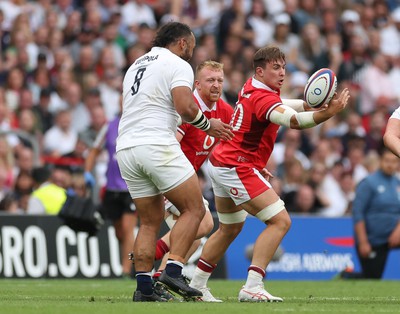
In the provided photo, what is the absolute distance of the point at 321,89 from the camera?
10742 millimetres

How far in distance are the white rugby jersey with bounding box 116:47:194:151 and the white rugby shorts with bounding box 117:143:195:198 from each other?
65 millimetres

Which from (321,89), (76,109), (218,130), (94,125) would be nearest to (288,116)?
(321,89)

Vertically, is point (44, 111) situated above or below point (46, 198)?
above

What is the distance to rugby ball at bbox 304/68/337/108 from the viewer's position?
10.7m

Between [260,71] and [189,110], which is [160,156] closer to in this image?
[189,110]

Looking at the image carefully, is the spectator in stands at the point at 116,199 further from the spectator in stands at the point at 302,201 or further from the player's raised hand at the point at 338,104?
the player's raised hand at the point at 338,104

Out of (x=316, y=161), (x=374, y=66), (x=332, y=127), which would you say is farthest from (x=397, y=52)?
(x=316, y=161)

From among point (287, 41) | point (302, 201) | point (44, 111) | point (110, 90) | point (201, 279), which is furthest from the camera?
point (287, 41)

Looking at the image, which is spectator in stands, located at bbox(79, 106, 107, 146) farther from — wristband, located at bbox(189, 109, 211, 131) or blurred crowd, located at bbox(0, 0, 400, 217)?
wristband, located at bbox(189, 109, 211, 131)

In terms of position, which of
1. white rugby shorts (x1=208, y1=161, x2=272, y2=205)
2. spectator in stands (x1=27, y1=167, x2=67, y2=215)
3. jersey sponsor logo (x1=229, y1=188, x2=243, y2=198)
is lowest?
spectator in stands (x1=27, y1=167, x2=67, y2=215)

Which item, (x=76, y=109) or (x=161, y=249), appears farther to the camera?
(x=76, y=109)

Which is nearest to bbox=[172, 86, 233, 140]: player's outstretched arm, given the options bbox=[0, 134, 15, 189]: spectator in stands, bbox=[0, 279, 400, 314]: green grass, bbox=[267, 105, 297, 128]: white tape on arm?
bbox=[267, 105, 297, 128]: white tape on arm

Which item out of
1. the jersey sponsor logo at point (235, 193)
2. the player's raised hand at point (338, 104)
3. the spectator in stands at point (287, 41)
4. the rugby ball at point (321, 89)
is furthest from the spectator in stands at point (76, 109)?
the player's raised hand at point (338, 104)

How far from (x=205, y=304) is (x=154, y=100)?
186cm
